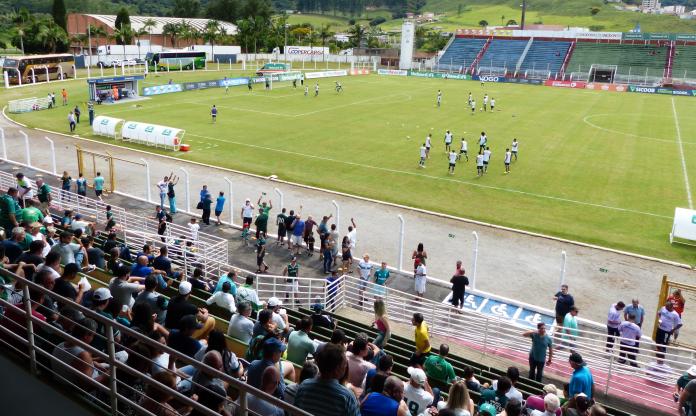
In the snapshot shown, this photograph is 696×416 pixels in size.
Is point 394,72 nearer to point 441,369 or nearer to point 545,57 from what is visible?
point 545,57

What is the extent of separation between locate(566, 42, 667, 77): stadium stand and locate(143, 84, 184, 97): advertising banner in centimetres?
6246

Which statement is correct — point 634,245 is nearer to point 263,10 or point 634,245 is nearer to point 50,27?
point 50,27

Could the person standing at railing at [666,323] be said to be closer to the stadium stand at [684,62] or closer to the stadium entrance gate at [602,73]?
the stadium stand at [684,62]

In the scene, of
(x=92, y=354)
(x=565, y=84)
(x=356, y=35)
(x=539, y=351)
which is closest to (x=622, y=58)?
(x=565, y=84)

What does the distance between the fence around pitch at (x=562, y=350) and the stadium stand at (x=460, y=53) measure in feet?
299

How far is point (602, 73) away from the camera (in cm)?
9100

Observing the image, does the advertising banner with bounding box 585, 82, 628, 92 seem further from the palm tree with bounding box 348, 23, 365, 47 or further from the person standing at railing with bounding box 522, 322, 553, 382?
the person standing at railing with bounding box 522, 322, 553, 382

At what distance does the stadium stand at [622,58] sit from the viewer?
289ft

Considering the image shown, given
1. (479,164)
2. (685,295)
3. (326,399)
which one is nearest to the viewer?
(326,399)

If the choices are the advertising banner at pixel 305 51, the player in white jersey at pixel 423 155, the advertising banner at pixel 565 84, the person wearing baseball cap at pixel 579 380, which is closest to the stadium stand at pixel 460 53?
the advertising banner at pixel 565 84

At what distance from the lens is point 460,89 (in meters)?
71.8

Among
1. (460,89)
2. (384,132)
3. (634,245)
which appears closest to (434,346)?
(634,245)

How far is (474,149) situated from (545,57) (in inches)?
2726

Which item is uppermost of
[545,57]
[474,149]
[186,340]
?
[545,57]
